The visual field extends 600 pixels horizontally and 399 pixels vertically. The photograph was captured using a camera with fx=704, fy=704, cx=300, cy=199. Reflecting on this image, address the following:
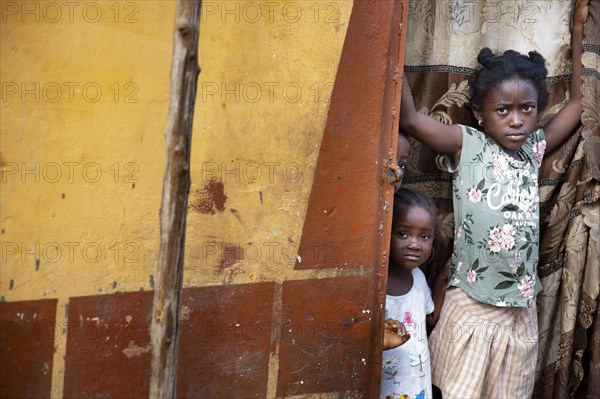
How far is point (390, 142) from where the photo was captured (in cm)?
256

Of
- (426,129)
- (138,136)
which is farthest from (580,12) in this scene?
(138,136)

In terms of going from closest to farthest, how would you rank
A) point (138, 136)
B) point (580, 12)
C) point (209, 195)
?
A: 1. point (138, 136)
2. point (209, 195)
3. point (580, 12)

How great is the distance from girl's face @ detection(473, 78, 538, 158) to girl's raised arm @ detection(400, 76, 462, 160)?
171 mm

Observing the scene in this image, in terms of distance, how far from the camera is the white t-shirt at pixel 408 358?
279 cm

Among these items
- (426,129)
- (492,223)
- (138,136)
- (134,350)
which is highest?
(426,129)

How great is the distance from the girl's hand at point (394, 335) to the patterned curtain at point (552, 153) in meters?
0.62

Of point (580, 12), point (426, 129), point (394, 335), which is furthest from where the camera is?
point (580, 12)

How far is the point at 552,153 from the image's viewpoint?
323 centimetres

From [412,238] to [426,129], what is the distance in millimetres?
441

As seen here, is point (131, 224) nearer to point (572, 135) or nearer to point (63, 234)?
point (63, 234)

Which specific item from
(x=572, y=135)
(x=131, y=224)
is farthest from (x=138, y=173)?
(x=572, y=135)

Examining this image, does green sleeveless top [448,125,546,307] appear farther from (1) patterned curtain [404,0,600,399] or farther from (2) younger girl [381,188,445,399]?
(1) patterned curtain [404,0,600,399]

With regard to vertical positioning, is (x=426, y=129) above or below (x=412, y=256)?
above

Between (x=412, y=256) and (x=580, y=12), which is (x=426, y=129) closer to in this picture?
(x=412, y=256)
